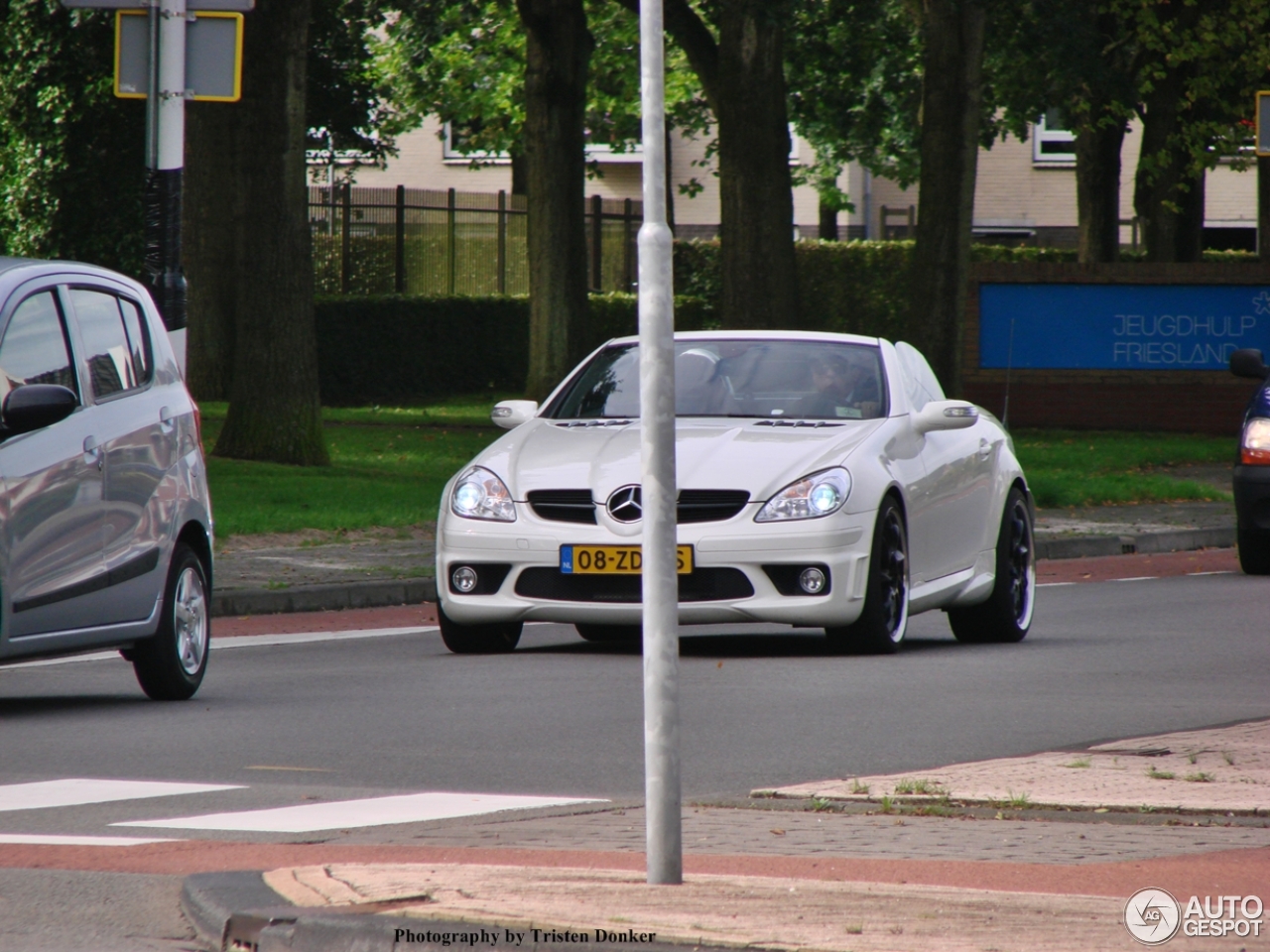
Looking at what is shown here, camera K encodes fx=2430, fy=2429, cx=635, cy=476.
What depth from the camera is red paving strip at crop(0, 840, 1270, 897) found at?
18.9 feet

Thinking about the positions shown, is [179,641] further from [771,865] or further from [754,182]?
[754,182]

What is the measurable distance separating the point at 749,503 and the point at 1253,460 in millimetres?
6471

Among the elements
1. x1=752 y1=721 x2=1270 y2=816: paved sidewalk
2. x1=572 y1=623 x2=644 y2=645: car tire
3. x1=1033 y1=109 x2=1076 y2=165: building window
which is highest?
x1=1033 y1=109 x2=1076 y2=165: building window

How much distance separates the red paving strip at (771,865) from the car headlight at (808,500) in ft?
15.8

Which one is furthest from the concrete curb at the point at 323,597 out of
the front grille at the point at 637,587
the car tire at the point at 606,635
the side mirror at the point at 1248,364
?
the side mirror at the point at 1248,364

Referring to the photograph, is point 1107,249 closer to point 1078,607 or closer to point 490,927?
point 1078,607

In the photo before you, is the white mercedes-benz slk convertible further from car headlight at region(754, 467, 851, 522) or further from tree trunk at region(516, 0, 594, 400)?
tree trunk at region(516, 0, 594, 400)

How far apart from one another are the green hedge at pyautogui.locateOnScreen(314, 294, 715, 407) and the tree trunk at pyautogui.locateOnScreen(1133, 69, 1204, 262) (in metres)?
8.54

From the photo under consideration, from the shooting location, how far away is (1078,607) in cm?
1484

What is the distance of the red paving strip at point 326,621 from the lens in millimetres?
13473

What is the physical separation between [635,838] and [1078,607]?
878 cm

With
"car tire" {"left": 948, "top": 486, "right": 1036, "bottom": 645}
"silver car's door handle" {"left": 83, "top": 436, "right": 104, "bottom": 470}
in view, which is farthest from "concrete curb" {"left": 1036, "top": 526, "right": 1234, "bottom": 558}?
"silver car's door handle" {"left": 83, "top": 436, "right": 104, "bottom": 470}

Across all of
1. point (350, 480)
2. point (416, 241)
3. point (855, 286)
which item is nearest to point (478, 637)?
point (350, 480)

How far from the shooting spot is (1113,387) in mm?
32188
